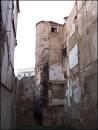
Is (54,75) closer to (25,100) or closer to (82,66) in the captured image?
(25,100)

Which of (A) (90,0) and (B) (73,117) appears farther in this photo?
(B) (73,117)

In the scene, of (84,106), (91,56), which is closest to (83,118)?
(84,106)

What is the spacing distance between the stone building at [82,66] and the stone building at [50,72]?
3.93 meters

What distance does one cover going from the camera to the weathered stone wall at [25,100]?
17198 mm

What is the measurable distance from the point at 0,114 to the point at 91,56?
13.6ft

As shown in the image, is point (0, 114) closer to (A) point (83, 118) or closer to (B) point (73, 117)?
(A) point (83, 118)

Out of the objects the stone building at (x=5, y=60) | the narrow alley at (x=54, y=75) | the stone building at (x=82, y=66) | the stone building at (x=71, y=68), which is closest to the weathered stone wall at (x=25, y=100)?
the narrow alley at (x=54, y=75)

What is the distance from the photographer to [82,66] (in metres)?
10.5

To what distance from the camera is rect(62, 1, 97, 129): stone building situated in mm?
8879

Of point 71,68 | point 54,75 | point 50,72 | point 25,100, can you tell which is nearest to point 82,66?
point 71,68

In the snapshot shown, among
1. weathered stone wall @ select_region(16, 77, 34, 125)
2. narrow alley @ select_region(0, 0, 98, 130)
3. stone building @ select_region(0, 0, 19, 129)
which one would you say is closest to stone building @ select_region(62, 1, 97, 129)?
narrow alley @ select_region(0, 0, 98, 130)

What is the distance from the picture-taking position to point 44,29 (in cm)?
2089

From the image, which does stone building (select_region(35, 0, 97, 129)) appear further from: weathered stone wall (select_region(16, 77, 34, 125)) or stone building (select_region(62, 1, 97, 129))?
weathered stone wall (select_region(16, 77, 34, 125))

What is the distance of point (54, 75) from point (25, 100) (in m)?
3.14
